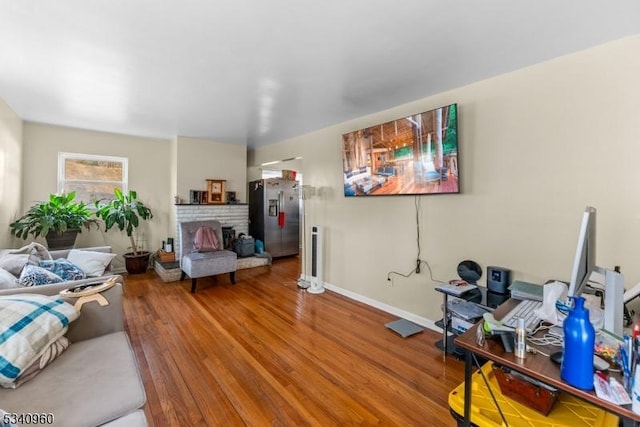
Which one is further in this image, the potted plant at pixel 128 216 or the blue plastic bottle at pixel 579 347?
the potted plant at pixel 128 216

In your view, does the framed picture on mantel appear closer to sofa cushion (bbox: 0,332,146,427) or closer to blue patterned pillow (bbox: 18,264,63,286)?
blue patterned pillow (bbox: 18,264,63,286)

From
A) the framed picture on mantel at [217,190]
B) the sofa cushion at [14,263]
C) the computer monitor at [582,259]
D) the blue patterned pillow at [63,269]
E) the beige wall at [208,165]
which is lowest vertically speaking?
the blue patterned pillow at [63,269]

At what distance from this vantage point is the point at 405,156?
280 centimetres

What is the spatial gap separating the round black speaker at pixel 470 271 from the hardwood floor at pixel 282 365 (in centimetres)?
68

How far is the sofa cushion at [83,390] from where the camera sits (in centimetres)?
104

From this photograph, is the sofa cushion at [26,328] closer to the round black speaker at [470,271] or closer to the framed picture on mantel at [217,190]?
the round black speaker at [470,271]

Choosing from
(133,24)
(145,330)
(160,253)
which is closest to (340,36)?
(133,24)

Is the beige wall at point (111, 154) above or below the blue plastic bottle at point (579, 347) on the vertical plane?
above

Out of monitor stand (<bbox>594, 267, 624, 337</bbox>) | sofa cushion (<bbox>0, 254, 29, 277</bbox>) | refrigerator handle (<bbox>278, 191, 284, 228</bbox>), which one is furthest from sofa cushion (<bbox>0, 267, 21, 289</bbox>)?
refrigerator handle (<bbox>278, 191, 284, 228</bbox>)

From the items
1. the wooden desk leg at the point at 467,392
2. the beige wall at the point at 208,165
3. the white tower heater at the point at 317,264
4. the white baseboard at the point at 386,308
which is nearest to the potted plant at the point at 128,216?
the beige wall at the point at 208,165

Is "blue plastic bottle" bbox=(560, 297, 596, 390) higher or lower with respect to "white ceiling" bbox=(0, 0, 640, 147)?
lower

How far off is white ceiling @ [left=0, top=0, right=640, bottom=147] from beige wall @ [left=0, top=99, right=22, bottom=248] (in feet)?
1.15

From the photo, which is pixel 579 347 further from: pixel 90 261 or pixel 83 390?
pixel 90 261

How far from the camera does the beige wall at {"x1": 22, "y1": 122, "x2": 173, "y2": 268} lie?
13.0ft
